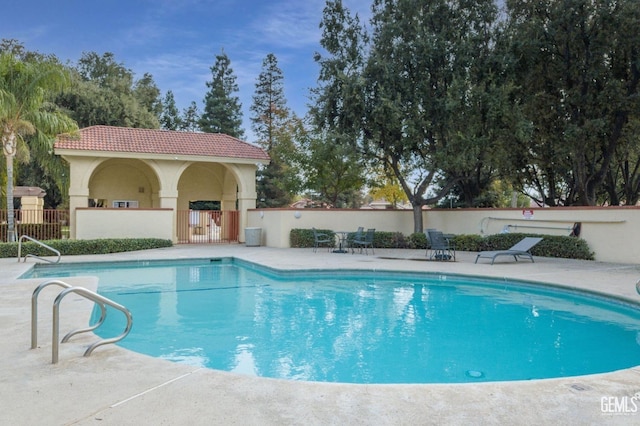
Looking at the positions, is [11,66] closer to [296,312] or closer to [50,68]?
[50,68]

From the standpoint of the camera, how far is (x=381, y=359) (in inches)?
243

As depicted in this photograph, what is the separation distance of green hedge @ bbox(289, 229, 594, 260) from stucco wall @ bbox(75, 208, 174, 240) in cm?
592

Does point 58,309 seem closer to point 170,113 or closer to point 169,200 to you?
point 169,200

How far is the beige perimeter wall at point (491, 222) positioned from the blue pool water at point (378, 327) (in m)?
5.95

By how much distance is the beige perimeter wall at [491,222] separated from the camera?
14.5m

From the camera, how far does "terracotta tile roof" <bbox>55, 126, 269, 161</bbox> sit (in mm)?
20203

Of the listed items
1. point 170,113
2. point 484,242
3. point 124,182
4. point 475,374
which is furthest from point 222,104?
point 475,374

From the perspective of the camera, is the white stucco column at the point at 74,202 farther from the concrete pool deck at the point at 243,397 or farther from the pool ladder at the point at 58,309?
the pool ladder at the point at 58,309

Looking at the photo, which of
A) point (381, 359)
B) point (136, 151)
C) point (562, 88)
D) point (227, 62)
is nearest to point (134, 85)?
point (227, 62)

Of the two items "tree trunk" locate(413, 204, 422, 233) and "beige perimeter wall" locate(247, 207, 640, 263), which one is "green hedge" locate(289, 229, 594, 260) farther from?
"tree trunk" locate(413, 204, 422, 233)

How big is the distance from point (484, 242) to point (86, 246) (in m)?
15.7

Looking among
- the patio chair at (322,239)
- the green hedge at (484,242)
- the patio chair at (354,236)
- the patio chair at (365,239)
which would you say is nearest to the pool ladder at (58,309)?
the patio chair at (365,239)

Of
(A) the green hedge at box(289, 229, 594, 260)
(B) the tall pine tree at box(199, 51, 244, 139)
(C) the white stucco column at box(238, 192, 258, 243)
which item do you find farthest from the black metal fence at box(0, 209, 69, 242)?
(B) the tall pine tree at box(199, 51, 244, 139)

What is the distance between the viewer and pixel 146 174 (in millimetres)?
25203
